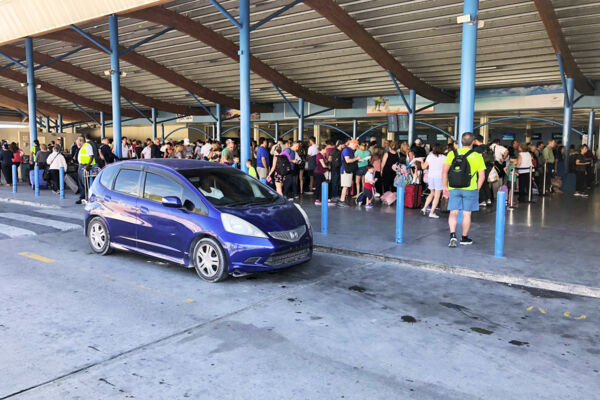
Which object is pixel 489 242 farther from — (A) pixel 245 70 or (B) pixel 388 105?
(B) pixel 388 105

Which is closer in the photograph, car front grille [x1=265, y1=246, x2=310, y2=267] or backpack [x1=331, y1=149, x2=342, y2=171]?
car front grille [x1=265, y1=246, x2=310, y2=267]

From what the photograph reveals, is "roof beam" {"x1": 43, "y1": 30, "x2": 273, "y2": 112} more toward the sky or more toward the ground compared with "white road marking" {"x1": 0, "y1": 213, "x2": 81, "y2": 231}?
more toward the sky

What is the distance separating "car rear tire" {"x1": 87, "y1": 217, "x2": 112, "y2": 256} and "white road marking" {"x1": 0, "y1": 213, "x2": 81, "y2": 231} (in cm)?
264

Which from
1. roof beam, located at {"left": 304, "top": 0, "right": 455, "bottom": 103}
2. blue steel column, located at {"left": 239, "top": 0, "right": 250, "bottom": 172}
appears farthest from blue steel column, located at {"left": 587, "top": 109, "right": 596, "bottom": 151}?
blue steel column, located at {"left": 239, "top": 0, "right": 250, "bottom": 172}

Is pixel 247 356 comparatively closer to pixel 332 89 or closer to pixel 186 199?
pixel 186 199

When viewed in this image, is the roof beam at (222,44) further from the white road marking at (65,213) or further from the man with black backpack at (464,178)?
the man with black backpack at (464,178)

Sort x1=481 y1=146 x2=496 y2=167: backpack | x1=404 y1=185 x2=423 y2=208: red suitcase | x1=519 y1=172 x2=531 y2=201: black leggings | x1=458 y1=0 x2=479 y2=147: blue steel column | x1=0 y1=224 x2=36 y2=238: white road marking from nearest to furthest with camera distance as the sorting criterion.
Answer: x1=0 y1=224 x2=36 y2=238: white road marking < x1=458 y1=0 x2=479 y2=147: blue steel column < x1=481 y1=146 x2=496 y2=167: backpack < x1=404 y1=185 x2=423 y2=208: red suitcase < x1=519 y1=172 x2=531 y2=201: black leggings

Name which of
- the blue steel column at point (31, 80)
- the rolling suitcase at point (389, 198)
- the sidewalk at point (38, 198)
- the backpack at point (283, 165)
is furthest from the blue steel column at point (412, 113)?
the blue steel column at point (31, 80)

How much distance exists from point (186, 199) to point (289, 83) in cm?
1685

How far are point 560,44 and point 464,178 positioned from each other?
975 cm

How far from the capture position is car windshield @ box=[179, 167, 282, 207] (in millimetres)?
6465

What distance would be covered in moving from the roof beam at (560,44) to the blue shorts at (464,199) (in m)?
7.23

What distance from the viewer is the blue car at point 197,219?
5.95 meters

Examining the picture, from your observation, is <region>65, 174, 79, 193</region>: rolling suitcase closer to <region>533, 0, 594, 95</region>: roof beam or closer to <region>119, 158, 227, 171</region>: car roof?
<region>119, 158, 227, 171</region>: car roof
